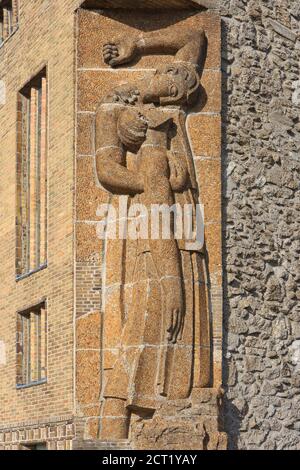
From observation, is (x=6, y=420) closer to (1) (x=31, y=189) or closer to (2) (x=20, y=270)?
(2) (x=20, y=270)

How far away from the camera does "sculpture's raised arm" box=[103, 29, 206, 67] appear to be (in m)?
17.1

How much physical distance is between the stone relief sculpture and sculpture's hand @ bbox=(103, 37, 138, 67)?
0.01 metres

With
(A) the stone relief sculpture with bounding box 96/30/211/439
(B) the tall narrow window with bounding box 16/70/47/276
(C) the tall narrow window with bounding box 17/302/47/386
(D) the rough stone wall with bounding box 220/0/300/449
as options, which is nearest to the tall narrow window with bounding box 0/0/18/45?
(B) the tall narrow window with bounding box 16/70/47/276

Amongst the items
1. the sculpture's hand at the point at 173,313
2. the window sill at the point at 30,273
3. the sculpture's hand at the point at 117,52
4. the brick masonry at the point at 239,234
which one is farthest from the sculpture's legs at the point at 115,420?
the sculpture's hand at the point at 117,52

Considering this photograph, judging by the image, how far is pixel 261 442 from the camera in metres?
16.8

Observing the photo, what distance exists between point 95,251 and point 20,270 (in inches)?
100

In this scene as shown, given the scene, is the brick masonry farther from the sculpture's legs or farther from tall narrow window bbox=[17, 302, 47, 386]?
the sculpture's legs

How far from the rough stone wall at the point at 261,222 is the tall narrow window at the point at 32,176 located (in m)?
2.97

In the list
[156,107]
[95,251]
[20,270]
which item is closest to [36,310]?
[20,270]

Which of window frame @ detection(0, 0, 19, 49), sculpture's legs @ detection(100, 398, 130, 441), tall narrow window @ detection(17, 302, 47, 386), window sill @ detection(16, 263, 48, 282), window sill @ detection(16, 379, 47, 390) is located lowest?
sculpture's legs @ detection(100, 398, 130, 441)

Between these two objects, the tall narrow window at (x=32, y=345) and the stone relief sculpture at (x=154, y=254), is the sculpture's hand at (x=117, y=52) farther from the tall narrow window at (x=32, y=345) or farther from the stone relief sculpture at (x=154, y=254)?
the tall narrow window at (x=32, y=345)

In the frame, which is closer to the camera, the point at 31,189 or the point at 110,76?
the point at 110,76

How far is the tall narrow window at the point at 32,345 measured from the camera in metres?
18.1

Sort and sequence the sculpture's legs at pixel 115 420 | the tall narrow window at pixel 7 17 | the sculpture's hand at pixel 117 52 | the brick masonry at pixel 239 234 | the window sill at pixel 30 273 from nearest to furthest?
the sculpture's legs at pixel 115 420, the brick masonry at pixel 239 234, the sculpture's hand at pixel 117 52, the window sill at pixel 30 273, the tall narrow window at pixel 7 17
